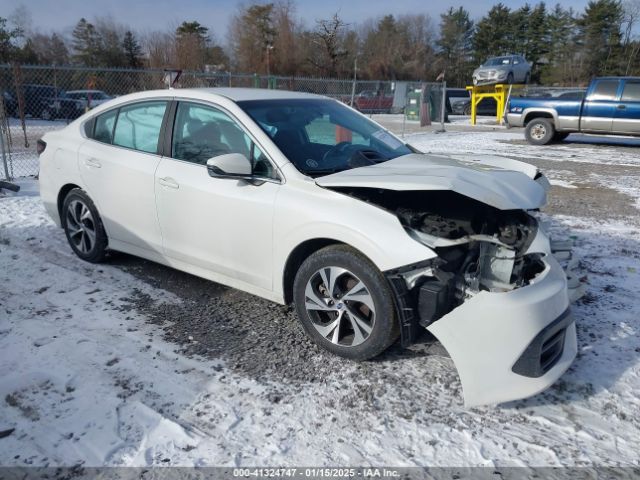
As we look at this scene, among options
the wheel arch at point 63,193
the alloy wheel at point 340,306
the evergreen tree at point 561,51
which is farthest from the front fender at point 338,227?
the evergreen tree at point 561,51

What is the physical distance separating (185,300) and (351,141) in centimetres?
188

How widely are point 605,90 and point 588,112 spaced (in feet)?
2.40

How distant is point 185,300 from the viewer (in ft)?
13.7

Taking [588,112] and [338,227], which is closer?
[338,227]

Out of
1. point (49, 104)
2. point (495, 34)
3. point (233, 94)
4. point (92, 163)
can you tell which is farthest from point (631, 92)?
point (495, 34)

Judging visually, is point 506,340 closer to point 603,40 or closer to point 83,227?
point 83,227

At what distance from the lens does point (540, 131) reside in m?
15.1

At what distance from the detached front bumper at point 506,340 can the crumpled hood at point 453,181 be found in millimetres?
562

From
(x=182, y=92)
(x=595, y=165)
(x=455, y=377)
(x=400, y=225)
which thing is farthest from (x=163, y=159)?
(x=595, y=165)

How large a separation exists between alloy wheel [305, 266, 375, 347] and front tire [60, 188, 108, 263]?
2452 millimetres

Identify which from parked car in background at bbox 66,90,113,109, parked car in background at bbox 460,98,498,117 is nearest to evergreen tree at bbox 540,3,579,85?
parked car in background at bbox 460,98,498,117

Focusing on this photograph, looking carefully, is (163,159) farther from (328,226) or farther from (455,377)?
(455,377)

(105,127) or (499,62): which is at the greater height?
(499,62)

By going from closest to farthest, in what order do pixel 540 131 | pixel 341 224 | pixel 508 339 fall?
pixel 508 339 < pixel 341 224 < pixel 540 131
